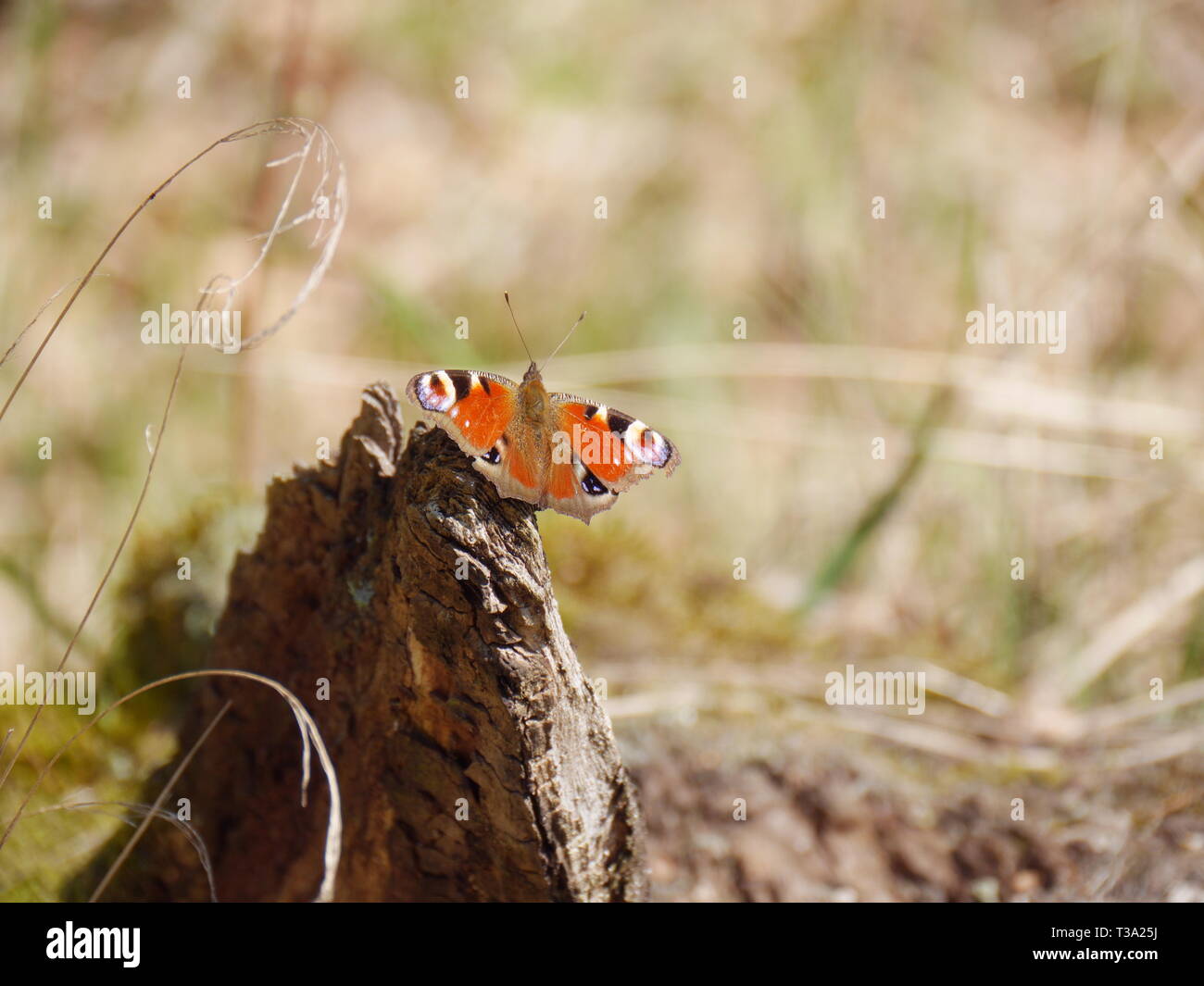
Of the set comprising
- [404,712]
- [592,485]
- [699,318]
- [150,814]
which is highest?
[699,318]

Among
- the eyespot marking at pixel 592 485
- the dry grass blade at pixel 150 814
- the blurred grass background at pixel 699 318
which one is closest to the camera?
the dry grass blade at pixel 150 814

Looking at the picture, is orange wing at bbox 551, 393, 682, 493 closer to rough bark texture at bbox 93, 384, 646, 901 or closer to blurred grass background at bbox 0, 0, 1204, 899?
rough bark texture at bbox 93, 384, 646, 901

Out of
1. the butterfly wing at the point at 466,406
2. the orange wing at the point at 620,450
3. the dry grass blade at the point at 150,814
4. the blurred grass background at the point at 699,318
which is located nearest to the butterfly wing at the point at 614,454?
the orange wing at the point at 620,450

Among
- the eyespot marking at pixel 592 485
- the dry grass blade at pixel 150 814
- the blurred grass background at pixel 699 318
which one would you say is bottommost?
the dry grass blade at pixel 150 814

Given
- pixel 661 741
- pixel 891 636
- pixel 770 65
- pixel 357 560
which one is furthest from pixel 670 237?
pixel 357 560

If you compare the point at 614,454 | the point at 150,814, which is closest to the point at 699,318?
the point at 614,454

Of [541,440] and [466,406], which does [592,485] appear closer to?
[541,440]

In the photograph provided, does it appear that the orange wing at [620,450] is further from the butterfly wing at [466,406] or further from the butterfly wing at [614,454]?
the butterfly wing at [466,406]
